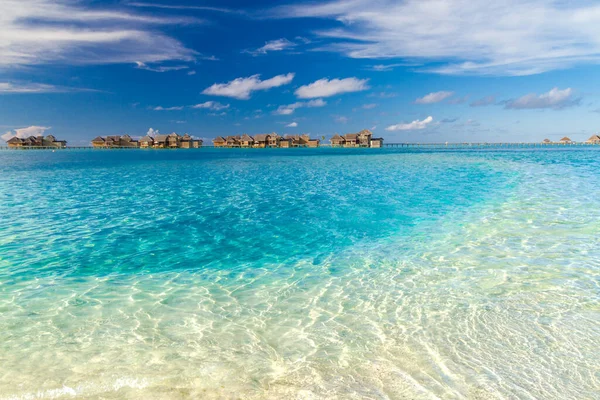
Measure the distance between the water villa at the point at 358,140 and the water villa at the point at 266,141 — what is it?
17496mm

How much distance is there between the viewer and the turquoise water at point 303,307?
3.99 meters

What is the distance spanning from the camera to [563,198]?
15641mm

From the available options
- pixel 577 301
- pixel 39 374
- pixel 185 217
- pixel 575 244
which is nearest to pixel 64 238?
pixel 185 217

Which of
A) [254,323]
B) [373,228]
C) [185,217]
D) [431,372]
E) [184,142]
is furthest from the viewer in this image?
[184,142]

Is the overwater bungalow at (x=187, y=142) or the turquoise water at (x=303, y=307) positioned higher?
the overwater bungalow at (x=187, y=142)

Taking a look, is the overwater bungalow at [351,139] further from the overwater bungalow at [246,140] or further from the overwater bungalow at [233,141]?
the overwater bungalow at [233,141]

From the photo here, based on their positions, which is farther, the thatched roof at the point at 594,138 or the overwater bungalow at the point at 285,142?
the thatched roof at the point at 594,138

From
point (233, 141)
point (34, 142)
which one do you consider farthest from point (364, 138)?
point (34, 142)

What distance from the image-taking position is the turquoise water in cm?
399

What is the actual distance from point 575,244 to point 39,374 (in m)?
10.8

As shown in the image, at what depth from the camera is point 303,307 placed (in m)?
5.93

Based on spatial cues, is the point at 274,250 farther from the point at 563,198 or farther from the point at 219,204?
the point at 563,198

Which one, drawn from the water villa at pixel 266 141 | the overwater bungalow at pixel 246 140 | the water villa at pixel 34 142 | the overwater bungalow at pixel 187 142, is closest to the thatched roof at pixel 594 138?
the water villa at pixel 266 141

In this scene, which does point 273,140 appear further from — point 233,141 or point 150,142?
point 150,142
